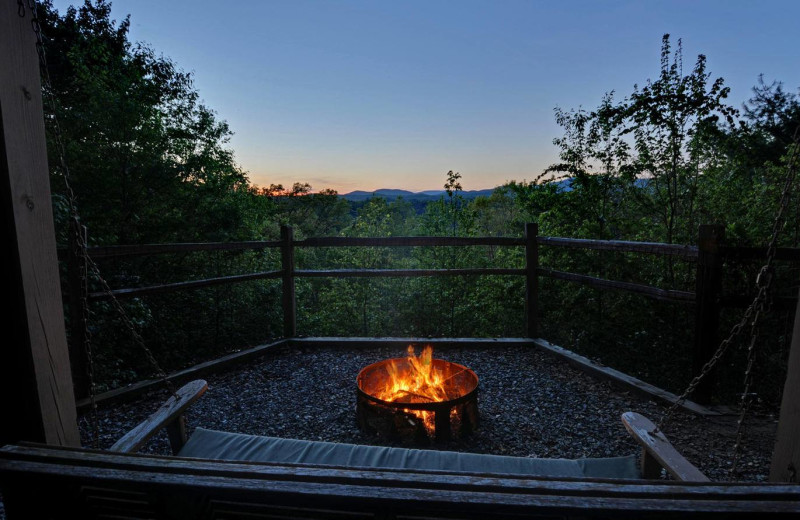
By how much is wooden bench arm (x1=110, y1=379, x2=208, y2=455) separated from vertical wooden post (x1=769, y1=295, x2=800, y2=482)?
7.23 feet

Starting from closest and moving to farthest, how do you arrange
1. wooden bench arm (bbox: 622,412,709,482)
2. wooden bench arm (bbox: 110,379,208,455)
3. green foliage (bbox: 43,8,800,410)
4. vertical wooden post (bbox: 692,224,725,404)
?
wooden bench arm (bbox: 622,412,709,482), wooden bench arm (bbox: 110,379,208,455), vertical wooden post (bbox: 692,224,725,404), green foliage (bbox: 43,8,800,410)

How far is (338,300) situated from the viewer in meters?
11.1

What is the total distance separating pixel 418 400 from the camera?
2.88m

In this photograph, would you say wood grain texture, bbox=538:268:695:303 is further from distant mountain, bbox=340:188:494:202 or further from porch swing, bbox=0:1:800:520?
distant mountain, bbox=340:188:494:202

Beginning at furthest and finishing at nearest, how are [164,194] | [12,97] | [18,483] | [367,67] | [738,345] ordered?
[367,67]
[164,194]
[738,345]
[12,97]
[18,483]

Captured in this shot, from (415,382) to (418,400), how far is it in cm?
24

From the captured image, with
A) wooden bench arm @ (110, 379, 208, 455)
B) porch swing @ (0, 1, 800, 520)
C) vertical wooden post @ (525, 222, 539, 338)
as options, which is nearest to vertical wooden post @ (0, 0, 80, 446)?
porch swing @ (0, 1, 800, 520)

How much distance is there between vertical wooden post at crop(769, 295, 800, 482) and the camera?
1.03m

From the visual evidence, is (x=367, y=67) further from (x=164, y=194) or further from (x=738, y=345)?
(x=738, y=345)

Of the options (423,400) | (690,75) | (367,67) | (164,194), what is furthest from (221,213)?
(690,75)

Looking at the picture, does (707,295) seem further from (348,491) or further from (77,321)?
(77,321)

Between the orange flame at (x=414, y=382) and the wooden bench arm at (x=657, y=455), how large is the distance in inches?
53.2

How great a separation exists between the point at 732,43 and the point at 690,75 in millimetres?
466

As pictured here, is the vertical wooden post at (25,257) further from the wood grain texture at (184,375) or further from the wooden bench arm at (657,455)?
the wood grain texture at (184,375)
